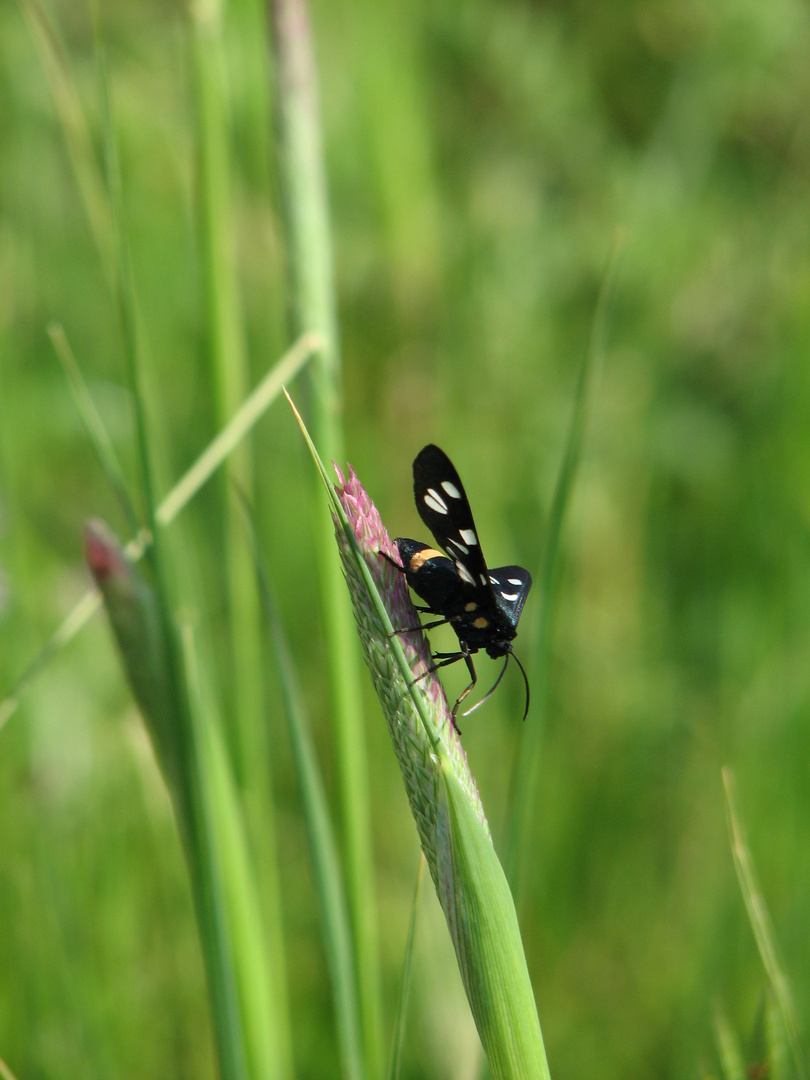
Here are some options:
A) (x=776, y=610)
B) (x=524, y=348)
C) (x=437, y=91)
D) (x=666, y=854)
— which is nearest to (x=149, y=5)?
(x=437, y=91)

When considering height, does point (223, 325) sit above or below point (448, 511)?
above

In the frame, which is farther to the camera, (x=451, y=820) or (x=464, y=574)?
(x=464, y=574)

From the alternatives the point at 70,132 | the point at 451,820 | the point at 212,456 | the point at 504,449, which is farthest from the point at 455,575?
the point at 504,449

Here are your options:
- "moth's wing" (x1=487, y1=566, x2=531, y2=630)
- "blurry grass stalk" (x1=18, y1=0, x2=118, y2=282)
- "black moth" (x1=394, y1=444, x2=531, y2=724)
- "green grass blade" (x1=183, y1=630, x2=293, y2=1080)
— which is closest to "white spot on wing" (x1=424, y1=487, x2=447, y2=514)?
"black moth" (x1=394, y1=444, x2=531, y2=724)

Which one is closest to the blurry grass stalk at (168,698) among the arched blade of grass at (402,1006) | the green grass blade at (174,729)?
the green grass blade at (174,729)

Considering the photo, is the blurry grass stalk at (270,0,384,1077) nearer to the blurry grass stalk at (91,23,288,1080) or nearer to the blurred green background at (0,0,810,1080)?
the blurry grass stalk at (91,23,288,1080)

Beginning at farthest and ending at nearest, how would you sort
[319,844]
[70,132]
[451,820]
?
1. [70,132]
2. [319,844]
3. [451,820]

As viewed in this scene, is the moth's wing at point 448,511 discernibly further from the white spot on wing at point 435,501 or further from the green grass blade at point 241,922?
the green grass blade at point 241,922

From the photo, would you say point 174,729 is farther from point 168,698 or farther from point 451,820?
point 451,820

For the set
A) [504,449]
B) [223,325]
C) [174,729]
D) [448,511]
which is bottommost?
[504,449]
